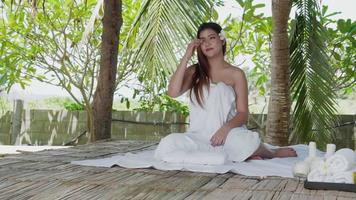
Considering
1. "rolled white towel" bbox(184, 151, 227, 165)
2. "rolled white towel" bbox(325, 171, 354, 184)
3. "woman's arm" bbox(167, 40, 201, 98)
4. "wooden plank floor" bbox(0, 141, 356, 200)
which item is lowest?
"wooden plank floor" bbox(0, 141, 356, 200)

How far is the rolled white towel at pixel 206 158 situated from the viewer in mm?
2717

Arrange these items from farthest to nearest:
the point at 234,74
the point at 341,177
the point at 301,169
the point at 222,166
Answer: the point at 234,74 < the point at 222,166 < the point at 301,169 < the point at 341,177

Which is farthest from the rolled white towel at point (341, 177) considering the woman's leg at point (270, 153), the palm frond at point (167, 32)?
the palm frond at point (167, 32)

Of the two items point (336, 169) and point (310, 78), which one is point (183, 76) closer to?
point (336, 169)

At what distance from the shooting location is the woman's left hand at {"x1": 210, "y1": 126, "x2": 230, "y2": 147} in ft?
9.66

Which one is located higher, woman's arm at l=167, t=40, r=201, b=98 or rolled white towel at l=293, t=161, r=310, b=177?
woman's arm at l=167, t=40, r=201, b=98

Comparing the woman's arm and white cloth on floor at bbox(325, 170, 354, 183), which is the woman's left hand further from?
white cloth on floor at bbox(325, 170, 354, 183)

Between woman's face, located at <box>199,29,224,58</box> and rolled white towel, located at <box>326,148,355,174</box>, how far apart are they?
1196 mm

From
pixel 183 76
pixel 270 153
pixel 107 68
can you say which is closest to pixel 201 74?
pixel 183 76

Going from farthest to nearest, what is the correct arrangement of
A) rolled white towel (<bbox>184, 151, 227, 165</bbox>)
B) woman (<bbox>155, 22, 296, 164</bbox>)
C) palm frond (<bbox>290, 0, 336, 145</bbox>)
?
palm frond (<bbox>290, 0, 336, 145</bbox>)
woman (<bbox>155, 22, 296, 164</bbox>)
rolled white towel (<bbox>184, 151, 227, 165</bbox>)

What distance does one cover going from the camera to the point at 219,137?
9.67ft

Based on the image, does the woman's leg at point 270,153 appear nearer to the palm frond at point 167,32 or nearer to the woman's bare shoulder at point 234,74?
the woman's bare shoulder at point 234,74

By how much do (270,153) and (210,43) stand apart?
A: 724 mm

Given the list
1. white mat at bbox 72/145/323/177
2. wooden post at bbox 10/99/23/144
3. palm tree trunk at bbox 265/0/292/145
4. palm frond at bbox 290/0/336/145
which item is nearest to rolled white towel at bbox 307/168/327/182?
white mat at bbox 72/145/323/177
